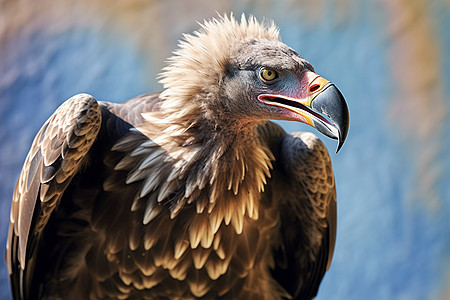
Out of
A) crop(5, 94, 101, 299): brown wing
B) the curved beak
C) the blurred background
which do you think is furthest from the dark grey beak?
the blurred background

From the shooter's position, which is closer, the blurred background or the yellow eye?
the yellow eye

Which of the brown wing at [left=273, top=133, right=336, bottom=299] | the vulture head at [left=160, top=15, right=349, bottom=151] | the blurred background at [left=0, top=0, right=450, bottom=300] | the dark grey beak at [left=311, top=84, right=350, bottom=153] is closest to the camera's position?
the dark grey beak at [left=311, top=84, right=350, bottom=153]

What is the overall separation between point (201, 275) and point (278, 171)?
455 mm

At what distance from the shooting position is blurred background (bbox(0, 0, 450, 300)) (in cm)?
251

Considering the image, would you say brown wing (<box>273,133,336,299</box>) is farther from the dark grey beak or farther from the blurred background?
the blurred background

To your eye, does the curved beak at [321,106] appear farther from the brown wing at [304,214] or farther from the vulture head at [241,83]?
the brown wing at [304,214]

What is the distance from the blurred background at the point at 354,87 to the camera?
251 centimetres

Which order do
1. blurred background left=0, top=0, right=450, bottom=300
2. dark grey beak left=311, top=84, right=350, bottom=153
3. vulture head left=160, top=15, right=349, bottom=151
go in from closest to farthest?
dark grey beak left=311, top=84, right=350, bottom=153 → vulture head left=160, top=15, right=349, bottom=151 → blurred background left=0, top=0, right=450, bottom=300

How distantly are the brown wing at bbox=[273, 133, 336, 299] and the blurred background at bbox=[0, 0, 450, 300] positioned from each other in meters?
0.62

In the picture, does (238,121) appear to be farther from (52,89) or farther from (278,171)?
(52,89)

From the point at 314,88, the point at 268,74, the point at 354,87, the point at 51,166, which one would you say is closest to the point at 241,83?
the point at 268,74

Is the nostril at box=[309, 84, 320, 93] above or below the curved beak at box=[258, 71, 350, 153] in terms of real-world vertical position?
above

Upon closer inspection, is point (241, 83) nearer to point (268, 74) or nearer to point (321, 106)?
point (268, 74)

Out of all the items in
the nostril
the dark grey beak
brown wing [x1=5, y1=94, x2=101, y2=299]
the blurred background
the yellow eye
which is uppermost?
the blurred background
